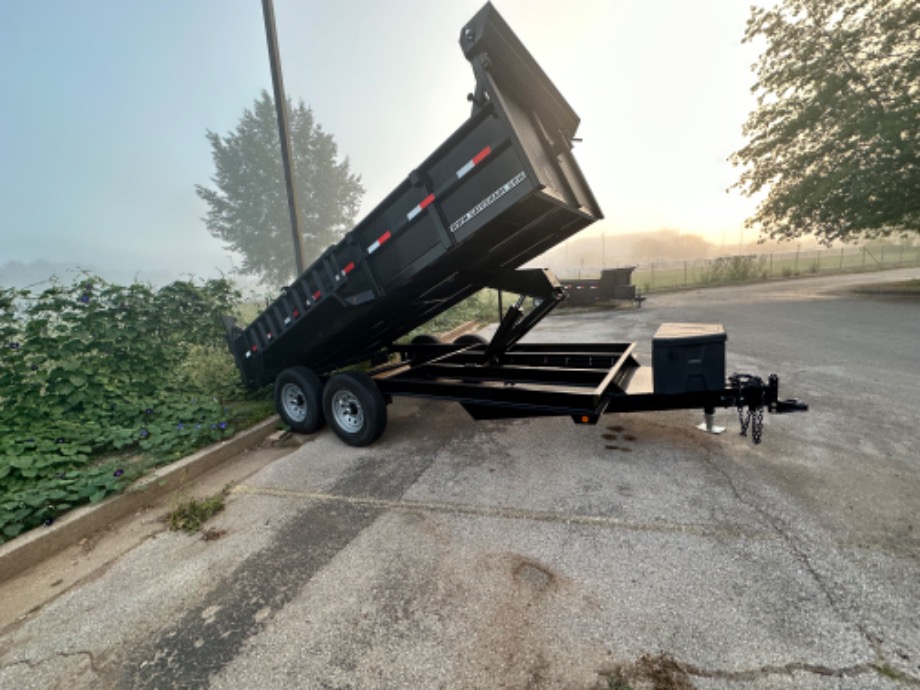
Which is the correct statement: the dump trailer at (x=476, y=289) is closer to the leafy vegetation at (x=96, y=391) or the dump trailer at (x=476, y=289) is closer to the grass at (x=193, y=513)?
the leafy vegetation at (x=96, y=391)

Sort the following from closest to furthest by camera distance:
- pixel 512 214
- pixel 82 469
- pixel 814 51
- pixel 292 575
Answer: pixel 292 575 < pixel 512 214 < pixel 82 469 < pixel 814 51

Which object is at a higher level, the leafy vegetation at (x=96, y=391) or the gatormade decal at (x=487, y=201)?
the gatormade decal at (x=487, y=201)

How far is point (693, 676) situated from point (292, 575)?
2.25 m

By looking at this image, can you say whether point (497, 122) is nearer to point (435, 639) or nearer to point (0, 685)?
point (435, 639)

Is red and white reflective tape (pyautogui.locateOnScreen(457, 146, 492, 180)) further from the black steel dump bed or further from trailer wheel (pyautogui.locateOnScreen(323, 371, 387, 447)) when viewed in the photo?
trailer wheel (pyautogui.locateOnScreen(323, 371, 387, 447))

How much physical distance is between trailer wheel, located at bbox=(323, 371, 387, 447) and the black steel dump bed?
2.08ft

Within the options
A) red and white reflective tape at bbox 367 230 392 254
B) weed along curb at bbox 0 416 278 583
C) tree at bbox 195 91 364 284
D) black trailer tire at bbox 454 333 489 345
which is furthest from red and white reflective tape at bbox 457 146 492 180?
tree at bbox 195 91 364 284

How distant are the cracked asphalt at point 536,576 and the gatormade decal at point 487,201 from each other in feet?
7.44

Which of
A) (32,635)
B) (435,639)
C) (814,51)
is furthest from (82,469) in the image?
(814,51)

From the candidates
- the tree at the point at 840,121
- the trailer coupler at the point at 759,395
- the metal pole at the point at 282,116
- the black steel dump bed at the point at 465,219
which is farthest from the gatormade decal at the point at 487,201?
the tree at the point at 840,121

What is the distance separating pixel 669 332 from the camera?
358 cm

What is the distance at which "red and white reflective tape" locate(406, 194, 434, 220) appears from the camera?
3.36 m

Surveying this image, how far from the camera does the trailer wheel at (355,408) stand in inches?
168

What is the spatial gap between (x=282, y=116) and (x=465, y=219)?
5713 mm
